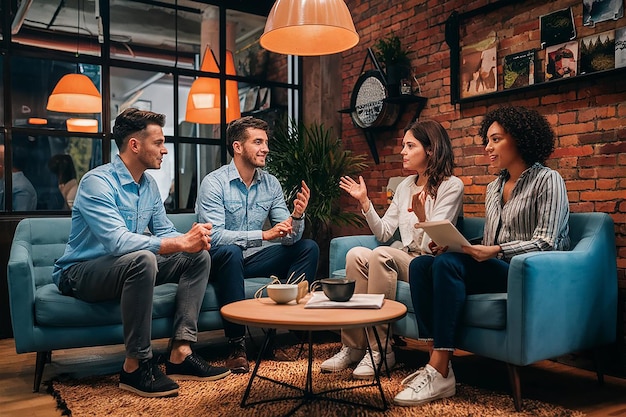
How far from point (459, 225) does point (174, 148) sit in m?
2.41

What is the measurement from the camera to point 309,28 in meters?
2.87

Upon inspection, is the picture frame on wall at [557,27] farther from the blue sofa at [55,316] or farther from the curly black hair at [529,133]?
the blue sofa at [55,316]

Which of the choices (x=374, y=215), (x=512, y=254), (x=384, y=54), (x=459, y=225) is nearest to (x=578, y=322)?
(x=512, y=254)

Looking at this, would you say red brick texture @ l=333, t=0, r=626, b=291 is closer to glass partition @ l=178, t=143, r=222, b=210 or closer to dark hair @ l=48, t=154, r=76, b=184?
glass partition @ l=178, t=143, r=222, b=210

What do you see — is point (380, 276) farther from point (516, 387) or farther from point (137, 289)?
point (137, 289)

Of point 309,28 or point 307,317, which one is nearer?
point 307,317

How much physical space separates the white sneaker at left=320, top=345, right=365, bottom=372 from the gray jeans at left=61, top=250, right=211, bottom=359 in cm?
66

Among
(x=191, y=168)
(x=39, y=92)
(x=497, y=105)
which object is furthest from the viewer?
(x=191, y=168)

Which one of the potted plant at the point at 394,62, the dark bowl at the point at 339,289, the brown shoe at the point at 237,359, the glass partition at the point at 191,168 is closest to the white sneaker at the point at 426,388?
the dark bowl at the point at 339,289

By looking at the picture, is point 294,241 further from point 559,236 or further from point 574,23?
point 574,23

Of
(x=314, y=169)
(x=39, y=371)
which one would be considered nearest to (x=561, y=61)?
(x=314, y=169)

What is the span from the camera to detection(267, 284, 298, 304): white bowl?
7.46ft

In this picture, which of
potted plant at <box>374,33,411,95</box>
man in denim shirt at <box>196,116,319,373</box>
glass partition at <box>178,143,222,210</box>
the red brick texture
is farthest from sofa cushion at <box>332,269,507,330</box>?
glass partition at <box>178,143,222,210</box>

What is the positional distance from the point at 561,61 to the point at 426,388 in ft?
6.33
